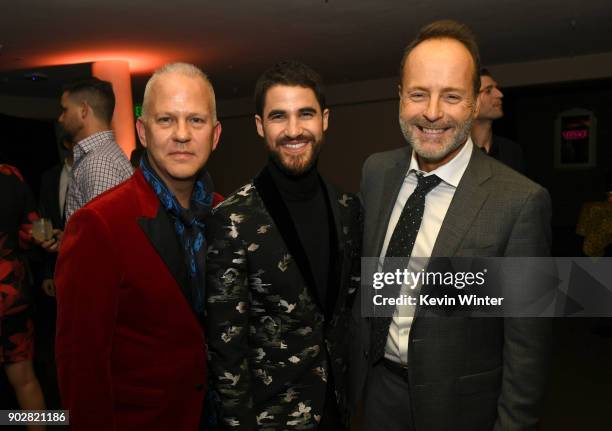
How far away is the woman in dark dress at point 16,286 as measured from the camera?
274cm

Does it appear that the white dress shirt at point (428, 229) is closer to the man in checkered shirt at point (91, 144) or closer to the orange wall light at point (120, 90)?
the man in checkered shirt at point (91, 144)

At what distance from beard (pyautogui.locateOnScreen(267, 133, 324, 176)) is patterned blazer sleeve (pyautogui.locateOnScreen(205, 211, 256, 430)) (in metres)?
0.24

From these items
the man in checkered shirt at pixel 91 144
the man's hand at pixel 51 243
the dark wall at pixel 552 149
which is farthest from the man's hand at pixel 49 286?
the dark wall at pixel 552 149

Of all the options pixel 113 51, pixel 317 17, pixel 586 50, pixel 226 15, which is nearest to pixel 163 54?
pixel 113 51

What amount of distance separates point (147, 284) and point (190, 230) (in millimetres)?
226

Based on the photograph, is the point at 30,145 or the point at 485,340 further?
the point at 30,145

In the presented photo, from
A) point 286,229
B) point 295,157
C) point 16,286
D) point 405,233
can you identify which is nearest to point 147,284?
point 286,229

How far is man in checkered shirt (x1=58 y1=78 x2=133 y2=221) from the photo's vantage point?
8.04 ft

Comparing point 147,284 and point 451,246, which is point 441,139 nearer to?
point 451,246

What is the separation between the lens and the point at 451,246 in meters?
1.48

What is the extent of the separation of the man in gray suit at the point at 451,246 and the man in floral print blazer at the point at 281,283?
16 cm

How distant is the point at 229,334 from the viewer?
1.49 meters

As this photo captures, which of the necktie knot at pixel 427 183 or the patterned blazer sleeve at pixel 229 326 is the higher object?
the necktie knot at pixel 427 183

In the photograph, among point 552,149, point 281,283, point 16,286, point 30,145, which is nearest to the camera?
point 281,283
